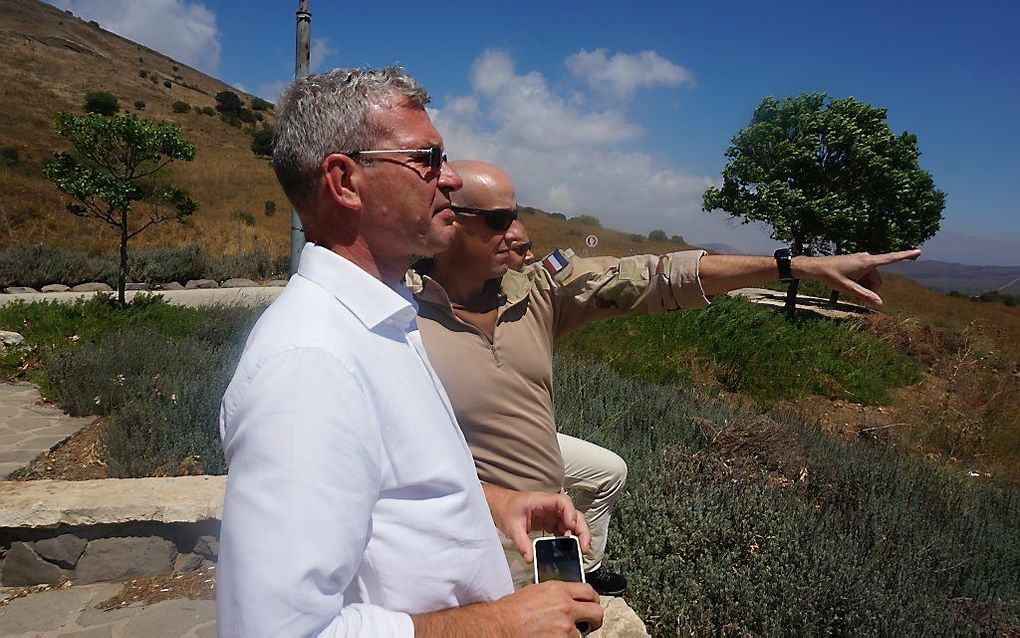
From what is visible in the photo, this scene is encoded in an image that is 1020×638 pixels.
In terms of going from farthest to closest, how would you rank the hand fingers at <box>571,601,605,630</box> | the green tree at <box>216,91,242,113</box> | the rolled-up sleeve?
the green tree at <box>216,91,242,113</box> < the hand fingers at <box>571,601,605,630</box> < the rolled-up sleeve

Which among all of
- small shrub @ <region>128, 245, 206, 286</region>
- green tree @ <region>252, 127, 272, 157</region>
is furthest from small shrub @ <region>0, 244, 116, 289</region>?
green tree @ <region>252, 127, 272, 157</region>

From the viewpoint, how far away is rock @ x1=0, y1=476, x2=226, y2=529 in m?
3.23

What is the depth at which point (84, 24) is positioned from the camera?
83.6 meters

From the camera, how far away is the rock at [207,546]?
3.40 m

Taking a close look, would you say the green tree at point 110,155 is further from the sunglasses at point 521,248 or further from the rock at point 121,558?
the sunglasses at point 521,248

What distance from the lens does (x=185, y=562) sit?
3428 millimetres

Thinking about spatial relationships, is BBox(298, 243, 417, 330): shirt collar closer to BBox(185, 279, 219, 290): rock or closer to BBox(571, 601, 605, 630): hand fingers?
BBox(571, 601, 605, 630): hand fingers

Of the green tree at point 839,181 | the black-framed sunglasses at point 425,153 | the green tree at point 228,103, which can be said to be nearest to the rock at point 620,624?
the black-framed sunglasses at point 425,153

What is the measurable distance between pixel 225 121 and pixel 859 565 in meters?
63.6

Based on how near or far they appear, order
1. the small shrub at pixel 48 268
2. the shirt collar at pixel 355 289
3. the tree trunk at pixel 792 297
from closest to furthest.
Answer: the shirt collar at pixel 355 289
the small shrub at pixel 48 268
the tree trunk at pixel 792 297

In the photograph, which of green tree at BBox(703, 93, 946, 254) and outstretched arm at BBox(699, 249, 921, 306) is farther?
green tree at BBox(703, 93, 946, 254)

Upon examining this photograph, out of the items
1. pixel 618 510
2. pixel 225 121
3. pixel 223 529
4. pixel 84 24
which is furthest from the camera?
pixel 84 24

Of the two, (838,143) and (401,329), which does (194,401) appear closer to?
(401,329)

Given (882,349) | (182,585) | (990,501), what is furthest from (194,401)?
(882,349)
